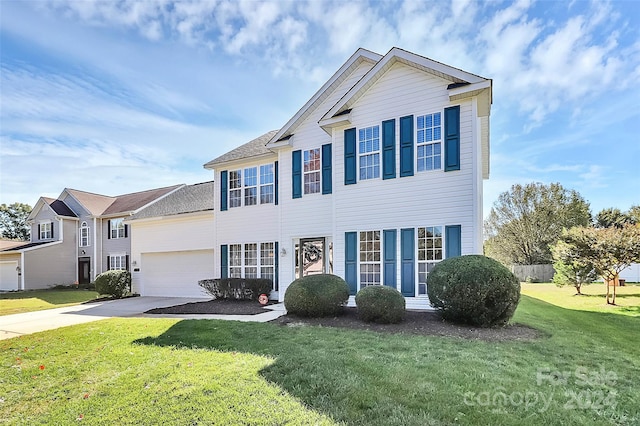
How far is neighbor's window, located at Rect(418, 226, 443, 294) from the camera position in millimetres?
10492

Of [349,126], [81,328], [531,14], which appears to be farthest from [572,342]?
[81,328]

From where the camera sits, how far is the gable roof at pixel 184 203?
720 inches

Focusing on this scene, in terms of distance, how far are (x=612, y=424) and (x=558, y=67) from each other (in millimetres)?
13176

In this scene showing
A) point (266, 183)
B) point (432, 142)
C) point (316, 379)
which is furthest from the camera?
point (266, 183)

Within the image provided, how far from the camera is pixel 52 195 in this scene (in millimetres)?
30297

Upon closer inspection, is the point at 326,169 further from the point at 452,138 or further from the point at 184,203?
the point at 184,203

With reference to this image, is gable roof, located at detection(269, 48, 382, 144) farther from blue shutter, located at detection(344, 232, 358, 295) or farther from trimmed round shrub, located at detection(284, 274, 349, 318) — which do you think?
trimmed round shrub, located at detection(284, 274, 349, 318)

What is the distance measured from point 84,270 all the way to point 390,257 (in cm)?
2716

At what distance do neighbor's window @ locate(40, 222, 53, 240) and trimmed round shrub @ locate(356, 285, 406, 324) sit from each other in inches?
1181

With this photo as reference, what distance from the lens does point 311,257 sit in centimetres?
1383

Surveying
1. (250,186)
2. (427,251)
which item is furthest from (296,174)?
(427,251)

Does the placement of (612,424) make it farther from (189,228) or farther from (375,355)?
(189,228)

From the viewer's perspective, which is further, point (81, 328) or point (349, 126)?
point (349, 126)

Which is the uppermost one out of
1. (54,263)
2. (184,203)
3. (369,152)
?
(369,152)
